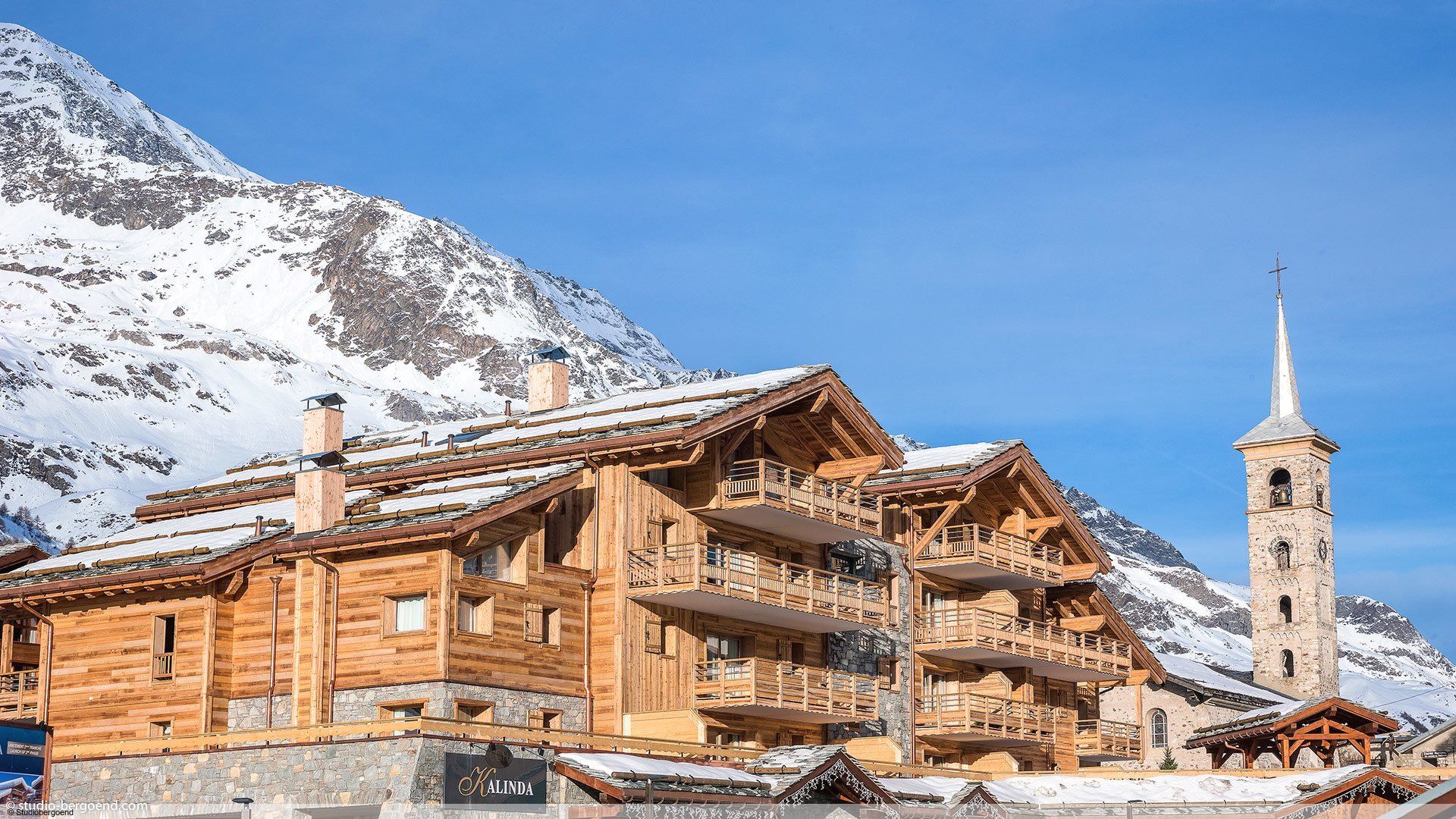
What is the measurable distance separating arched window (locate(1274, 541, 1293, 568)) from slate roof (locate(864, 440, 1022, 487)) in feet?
118

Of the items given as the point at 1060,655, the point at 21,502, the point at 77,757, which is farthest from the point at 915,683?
the point at 21,502

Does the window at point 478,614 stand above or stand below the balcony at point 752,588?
below

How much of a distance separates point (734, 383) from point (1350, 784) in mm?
15816

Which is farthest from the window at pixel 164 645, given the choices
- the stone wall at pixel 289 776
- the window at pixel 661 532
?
the window at pixel 661 532

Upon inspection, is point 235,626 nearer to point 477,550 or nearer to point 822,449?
point 477,550

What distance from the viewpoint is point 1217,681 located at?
7375 centimetres

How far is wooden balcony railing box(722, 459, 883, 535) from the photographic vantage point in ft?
142

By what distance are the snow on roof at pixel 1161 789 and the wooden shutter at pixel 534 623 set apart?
10.5 metres

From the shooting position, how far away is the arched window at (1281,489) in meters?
86.1

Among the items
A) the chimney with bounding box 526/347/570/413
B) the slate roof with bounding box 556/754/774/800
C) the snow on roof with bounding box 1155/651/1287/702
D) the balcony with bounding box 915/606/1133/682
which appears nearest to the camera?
the slate roof with bounding box 556/754/774/800

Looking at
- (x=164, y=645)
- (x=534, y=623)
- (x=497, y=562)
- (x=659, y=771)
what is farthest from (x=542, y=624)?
(x=164, y=645)

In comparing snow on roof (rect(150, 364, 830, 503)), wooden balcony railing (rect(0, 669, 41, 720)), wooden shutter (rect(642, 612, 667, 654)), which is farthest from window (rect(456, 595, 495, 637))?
wooden balcony railing (rect(0, 669, 41, 720))

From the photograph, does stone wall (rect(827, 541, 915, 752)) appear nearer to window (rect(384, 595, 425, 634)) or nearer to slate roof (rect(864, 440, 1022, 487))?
slate roof (rect(864, 440, 1022, 487))

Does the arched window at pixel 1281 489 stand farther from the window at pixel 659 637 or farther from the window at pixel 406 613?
the window at pixel 406 613
